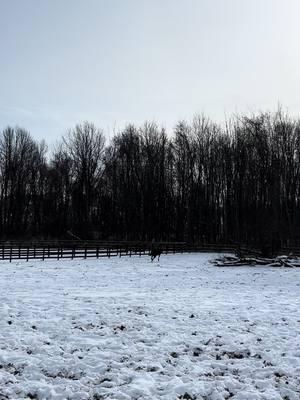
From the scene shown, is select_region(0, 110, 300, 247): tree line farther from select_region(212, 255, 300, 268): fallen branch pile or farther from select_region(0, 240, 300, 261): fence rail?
select_region(212, 255, 300, 268): fallen branch pile

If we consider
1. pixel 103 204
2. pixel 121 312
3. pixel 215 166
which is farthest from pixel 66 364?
pixel 103 204

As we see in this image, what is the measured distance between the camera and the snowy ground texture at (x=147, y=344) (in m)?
7.36

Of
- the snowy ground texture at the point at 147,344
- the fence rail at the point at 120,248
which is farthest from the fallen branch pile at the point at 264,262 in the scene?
the snowy ground texture at the point at 147,344

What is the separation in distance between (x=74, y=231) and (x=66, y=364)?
63131 millimetres

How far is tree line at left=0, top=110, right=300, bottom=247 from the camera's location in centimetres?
6169

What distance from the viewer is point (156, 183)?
7112cm

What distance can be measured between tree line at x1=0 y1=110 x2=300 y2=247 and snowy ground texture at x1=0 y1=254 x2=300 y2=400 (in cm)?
4339

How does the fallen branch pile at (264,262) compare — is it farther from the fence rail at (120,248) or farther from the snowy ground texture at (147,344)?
the snowy ground texture at (147,344)

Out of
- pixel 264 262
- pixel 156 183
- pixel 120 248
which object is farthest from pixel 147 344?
A: pixel 156 183

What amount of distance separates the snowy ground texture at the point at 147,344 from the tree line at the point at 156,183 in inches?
1708

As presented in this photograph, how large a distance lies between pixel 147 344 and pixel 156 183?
61712 millimetres

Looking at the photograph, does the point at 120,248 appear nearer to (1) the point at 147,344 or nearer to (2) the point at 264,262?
(2) the point at 264,262

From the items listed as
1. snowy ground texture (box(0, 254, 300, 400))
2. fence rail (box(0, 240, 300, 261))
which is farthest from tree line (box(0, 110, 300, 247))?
snowy ground texture (box(0, 254, 300, 400))

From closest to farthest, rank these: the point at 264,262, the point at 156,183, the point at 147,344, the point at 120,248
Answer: the point at 147,344 → the point at 264,262 → the point at 120,248 → the point at 156,183
